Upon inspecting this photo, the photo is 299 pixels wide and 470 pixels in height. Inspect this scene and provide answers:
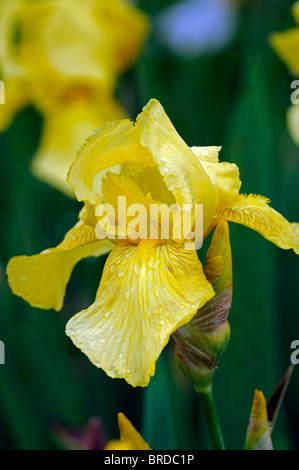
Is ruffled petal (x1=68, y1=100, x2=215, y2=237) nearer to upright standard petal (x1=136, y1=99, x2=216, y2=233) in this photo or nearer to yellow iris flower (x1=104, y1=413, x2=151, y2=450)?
upright standard petal (x1=136, y1=99, x2=216, y2=233)

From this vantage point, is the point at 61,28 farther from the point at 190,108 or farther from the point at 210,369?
the point at 210,369

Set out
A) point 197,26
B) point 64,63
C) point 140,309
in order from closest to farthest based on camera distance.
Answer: point 140,309
point 64,63
point 197,26

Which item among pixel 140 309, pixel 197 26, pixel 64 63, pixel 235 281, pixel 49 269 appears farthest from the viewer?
pixel 197 26

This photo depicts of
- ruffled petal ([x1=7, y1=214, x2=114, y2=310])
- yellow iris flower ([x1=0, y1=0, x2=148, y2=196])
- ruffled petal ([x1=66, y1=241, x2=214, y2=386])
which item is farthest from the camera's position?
→ yellow iris flower ([x1=0, y1=0, x2=148, y2=196])

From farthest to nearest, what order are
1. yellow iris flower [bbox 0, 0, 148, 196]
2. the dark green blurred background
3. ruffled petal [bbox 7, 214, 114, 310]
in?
1. yellow iris flower [bbox 0, 0, 148, 196]
2. the dark green blurred background
3. ruffled petal [bbox 7, 214, 114, 310]

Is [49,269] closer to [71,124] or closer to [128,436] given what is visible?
[128,436]

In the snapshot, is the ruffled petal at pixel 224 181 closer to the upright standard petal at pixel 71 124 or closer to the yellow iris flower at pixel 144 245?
the yellow iris flower at pixel 144 245

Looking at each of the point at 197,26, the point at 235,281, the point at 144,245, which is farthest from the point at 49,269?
the point at 197,26

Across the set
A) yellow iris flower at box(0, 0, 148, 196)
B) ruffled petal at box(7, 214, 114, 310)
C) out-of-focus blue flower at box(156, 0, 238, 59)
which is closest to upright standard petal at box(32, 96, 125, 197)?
yellow iris flower at box(0, 0, 148, 196)
